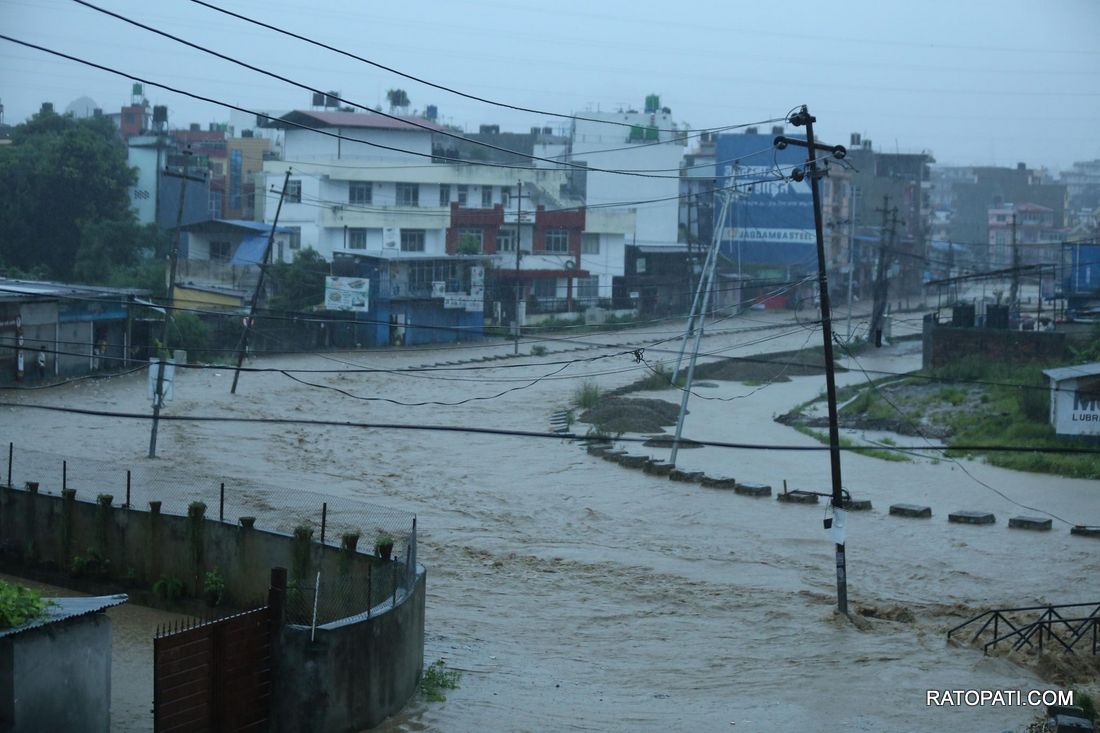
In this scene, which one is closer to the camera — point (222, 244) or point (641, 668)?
point (641, 668)

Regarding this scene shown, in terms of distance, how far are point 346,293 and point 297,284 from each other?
2.37 m

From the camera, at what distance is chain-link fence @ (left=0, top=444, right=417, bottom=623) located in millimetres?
9742

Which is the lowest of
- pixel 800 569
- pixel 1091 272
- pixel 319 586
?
pixel 800 569

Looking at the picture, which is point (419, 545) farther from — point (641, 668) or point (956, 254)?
point (956, 254)

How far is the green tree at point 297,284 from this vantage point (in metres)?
45.0

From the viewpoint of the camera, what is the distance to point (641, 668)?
11898mm

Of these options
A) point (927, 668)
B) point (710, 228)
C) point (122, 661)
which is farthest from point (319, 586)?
point (710, 228)

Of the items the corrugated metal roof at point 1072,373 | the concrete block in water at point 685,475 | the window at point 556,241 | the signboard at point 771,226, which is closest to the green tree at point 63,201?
the window at point 556,241

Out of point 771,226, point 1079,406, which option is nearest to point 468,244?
point 771,226

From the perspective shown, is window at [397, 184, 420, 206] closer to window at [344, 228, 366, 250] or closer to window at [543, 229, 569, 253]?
window at [344, 228, 366, 250]

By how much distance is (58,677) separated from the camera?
8008mm

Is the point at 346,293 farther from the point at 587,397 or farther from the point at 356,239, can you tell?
the point at 587,397

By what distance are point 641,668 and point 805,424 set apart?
72.7 feet

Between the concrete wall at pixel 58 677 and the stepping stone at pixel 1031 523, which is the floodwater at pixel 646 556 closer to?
the stepping stone at pixel 1031 523
